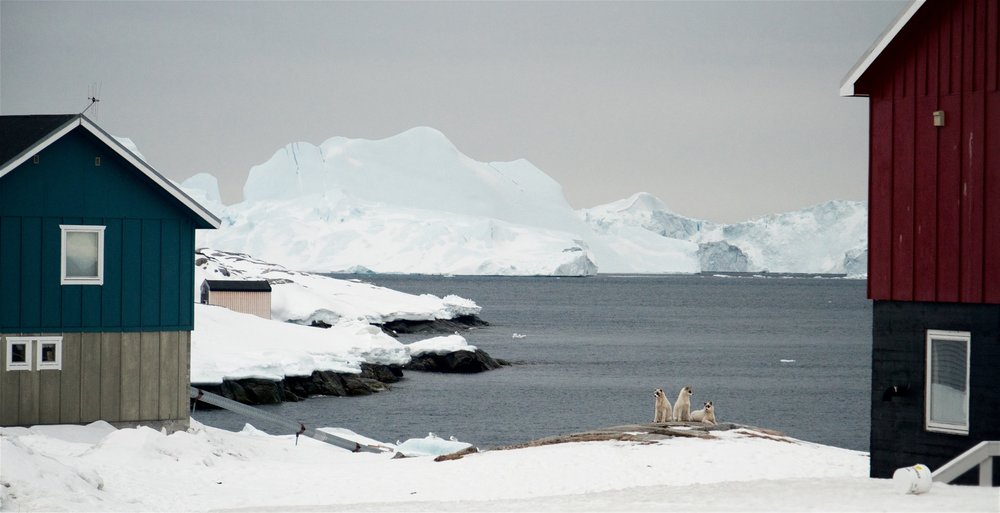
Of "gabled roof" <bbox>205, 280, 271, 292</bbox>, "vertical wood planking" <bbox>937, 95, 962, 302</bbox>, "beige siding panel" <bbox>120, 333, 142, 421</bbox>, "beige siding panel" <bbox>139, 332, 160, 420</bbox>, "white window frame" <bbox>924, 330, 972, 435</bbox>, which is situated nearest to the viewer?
"white window frame" <bbox>924, 330, 972, 435</bbox>

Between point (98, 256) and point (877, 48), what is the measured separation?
1465 centimetres

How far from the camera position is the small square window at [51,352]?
21.2 meters

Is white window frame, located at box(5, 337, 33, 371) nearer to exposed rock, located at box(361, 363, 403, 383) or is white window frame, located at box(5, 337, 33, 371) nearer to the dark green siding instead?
the dark green siding

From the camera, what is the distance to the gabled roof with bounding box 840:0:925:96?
52.3 feet

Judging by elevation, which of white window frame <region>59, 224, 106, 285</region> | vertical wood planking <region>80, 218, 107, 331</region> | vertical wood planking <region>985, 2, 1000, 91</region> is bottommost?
vertical wood planking <region>80, 218, 107, 331</region>

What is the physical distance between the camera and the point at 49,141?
21.2m

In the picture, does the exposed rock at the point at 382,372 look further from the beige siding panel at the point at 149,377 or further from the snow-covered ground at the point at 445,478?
the beige siding panel at the point at 149,377

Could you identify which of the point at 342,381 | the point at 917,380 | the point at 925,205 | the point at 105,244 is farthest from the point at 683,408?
the point at 342,381

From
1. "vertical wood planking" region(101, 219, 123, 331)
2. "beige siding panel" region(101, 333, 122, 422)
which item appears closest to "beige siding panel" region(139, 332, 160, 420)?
"beige siding panel" region(101, 333, 122, 422)

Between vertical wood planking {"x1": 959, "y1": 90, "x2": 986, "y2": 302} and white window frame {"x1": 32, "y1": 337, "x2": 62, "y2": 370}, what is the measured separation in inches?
626

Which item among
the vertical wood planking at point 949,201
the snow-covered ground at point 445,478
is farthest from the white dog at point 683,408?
the vertical wood planking at point 949,201

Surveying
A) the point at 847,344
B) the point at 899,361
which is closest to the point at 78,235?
the point at 899,361

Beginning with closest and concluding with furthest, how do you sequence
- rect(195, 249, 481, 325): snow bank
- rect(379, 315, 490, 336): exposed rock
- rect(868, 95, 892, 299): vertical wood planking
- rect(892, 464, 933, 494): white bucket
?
rect(892, 464, 933, 494): white bucket < rect(868, 95, 892, 299): vertical wood planking < rect(195, 249, 481, 325): snow bank < rect(379, 315, 490, 336): exposed rock

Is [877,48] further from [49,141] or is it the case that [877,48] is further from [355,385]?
[355,385]
